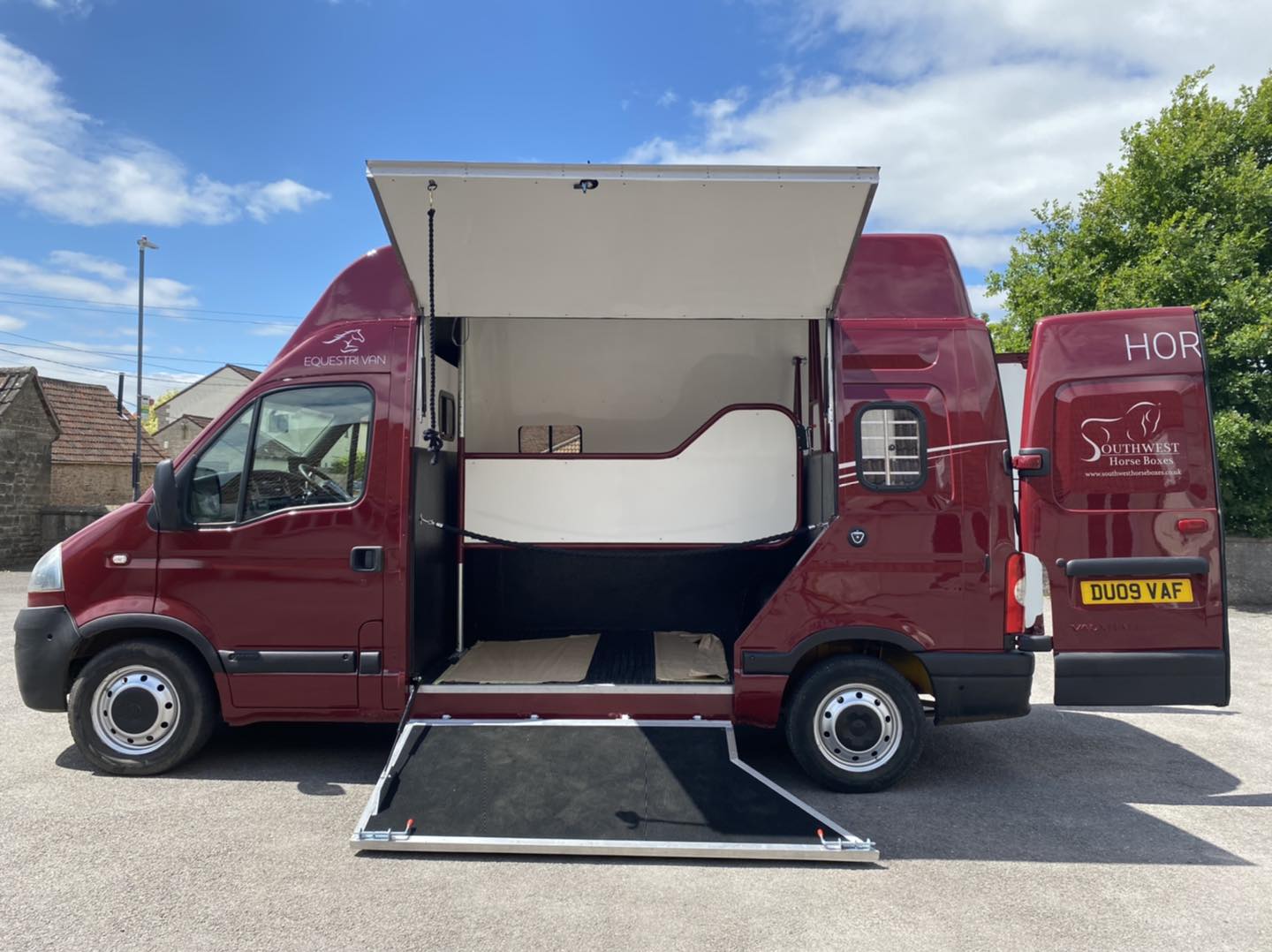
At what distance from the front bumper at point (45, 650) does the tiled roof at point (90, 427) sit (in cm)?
1813

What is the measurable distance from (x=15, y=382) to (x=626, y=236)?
53.3 ft

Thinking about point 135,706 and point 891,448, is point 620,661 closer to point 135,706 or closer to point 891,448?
point 891,448

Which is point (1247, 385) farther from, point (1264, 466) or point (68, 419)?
point (68, 419)

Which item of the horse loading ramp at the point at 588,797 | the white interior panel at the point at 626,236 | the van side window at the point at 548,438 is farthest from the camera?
the van side window at the point at 548,438

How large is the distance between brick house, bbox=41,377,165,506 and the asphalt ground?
17.8 m

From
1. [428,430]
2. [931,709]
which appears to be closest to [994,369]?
[931,709]

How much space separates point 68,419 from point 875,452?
71.0 feet

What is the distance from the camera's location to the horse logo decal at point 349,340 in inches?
183

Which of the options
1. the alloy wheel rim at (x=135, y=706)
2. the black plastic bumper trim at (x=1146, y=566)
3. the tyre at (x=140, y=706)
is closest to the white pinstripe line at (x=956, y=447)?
the black plastic bumper trim at (x=1146, y=566)

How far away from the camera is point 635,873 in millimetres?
3592

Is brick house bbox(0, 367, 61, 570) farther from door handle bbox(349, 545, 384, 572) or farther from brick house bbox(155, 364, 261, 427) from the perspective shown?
brick house bbox(155, 364, 261, 427)

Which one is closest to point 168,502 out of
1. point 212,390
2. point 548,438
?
point 548,438

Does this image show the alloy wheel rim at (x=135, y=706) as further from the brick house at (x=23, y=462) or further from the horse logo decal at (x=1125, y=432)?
the brick house at (x=23, y=462)

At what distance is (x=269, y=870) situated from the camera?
11.6 ft
